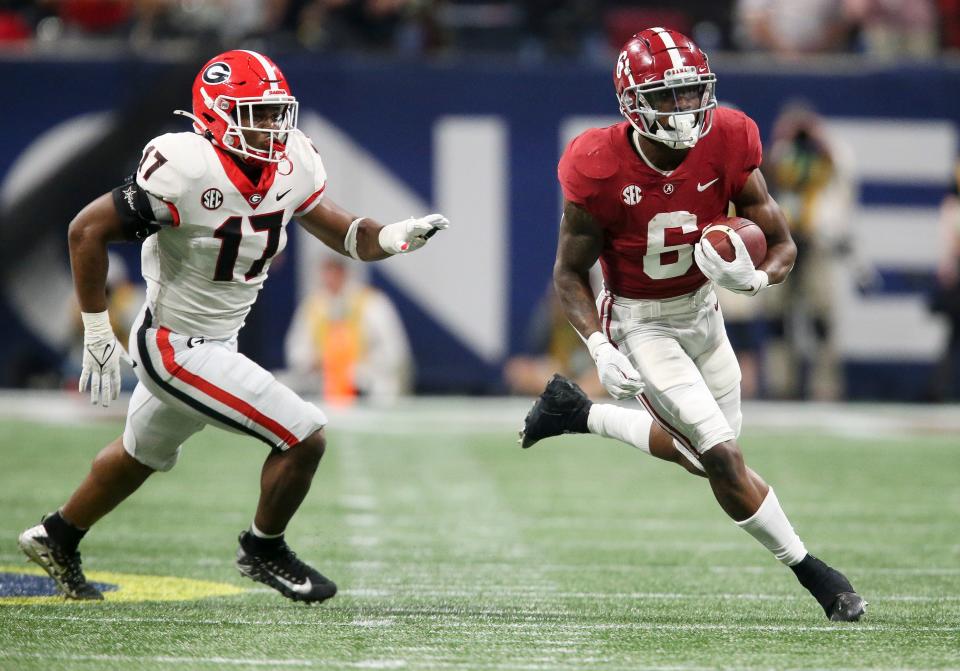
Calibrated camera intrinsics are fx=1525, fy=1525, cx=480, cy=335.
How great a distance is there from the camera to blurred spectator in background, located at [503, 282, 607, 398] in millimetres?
10094

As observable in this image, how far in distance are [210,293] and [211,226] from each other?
0.21m

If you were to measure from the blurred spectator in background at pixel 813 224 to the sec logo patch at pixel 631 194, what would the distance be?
19.1 feet

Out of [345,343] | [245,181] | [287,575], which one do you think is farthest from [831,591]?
[345,343]

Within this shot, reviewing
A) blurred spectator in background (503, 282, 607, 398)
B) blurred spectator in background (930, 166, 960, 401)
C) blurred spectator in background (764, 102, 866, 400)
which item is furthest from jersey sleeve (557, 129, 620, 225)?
blurred spectator in background (930, 166, 960, 401)

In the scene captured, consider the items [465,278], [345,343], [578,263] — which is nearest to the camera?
[578,263]

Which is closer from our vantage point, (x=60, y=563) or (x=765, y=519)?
(x=765, y=519)

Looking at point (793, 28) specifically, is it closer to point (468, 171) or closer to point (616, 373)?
point (468, 171)

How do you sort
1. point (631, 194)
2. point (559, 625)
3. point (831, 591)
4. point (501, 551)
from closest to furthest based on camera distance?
point (559, 625) < point (831, 591) < point (631, 194) < point (501, 551)

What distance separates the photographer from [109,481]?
14.4ft

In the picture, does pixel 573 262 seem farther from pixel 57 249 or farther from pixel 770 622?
pixel 57 249

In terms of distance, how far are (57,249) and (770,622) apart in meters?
7.47

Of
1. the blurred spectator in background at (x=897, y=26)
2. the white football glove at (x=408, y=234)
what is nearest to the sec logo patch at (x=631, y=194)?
the white football glove at (x=408, y=234)

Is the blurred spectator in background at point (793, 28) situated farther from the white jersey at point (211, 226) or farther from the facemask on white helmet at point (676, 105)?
the white jersey at point (211, 226)

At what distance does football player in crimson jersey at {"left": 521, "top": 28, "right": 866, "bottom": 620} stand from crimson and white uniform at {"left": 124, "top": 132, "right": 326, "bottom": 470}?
83 centimetres
